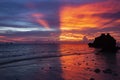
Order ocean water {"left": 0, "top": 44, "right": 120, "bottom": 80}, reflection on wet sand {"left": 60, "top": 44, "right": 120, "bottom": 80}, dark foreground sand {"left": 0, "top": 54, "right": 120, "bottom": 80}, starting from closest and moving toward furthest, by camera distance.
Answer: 1. reflection on wet sand {"left": 60, "top": 44, "right": 120, "bottom": 80}
2. dark foreground sand {"left": 0, "top": 54, "right": 120, "bottom": 80}
3. ocean water {"left": 0, "top": 44, "right": 120, "bottom": 80}

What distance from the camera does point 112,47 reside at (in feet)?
339

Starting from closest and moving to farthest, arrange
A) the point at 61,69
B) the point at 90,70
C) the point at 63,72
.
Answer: the point at 63,72, the point at 90,70, the point at 61,69

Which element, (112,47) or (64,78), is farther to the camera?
(112,47)

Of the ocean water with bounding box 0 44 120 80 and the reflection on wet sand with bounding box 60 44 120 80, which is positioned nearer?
the reflection on wet sand with bounding box 60 44 120 80

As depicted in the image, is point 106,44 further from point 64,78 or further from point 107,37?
point 64,78

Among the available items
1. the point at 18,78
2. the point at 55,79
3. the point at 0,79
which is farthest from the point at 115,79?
the point at 0,79

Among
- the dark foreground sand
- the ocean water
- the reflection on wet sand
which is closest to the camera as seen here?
the reflection on wet sand

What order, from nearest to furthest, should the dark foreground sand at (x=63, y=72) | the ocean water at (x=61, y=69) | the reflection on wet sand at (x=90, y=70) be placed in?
the reflection on wet sand at (x=90, y=70), the dark foreground sand at (x=63, y=72), the ocean water at (x=61, y=69)

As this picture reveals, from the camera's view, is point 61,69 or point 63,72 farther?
point 61,69

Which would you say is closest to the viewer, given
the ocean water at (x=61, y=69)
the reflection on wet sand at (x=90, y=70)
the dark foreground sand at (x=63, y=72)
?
the reflection on wet sand at (x=90, y=70)

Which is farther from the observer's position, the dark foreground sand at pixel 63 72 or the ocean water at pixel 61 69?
the ocean water at pixel 61 69

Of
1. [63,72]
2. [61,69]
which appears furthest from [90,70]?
[61,69]

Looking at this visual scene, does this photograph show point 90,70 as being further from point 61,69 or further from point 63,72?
point 61,69

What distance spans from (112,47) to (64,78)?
8328 centimetres
